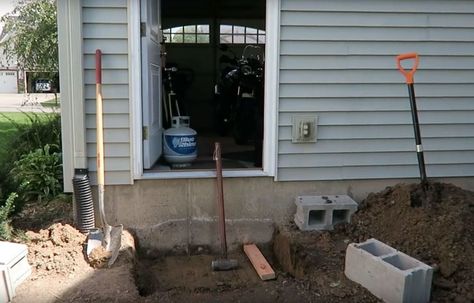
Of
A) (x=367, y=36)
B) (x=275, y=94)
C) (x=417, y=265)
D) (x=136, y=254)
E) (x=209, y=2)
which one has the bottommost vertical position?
(x=136, y=254)

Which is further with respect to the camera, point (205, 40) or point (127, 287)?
point (205, 40)

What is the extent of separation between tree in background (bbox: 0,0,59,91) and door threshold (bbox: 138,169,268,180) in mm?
3318

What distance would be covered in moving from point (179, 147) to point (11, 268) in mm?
1742

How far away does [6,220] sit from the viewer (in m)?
3.72

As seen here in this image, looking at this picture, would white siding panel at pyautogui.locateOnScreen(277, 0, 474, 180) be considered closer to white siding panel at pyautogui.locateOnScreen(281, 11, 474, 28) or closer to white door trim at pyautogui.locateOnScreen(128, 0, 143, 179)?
white siding panel at pyautogui.locateOnScreen(281, 11, 474, 28)

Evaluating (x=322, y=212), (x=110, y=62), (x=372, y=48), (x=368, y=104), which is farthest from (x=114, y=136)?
(x=372, y=48)

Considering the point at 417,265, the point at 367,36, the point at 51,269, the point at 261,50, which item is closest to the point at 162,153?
the point at 51,269

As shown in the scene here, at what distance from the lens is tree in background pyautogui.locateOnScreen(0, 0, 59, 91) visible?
6543 millimetres

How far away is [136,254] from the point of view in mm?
3873

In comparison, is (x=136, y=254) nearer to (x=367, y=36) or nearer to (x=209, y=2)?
(x=367, y=36)

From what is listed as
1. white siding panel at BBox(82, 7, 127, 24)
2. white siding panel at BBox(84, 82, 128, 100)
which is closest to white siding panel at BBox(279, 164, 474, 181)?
white siding panel at BBox(84, 82, 128, 100)

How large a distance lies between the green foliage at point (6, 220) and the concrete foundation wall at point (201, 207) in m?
0.71

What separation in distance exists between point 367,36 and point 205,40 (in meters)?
4.86

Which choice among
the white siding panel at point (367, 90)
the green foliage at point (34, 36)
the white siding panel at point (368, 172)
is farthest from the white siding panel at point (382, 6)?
the green foliage at point (34, 36)
